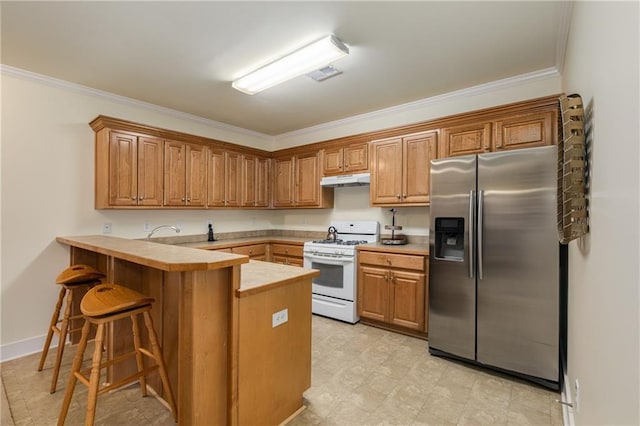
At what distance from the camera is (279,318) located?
1.87 m

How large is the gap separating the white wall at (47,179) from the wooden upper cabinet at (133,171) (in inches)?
9.7

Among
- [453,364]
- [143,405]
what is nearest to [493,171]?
[453,364]

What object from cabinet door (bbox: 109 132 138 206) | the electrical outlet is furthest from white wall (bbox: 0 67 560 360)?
the electrical outlet

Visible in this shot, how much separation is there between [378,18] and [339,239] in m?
2.82

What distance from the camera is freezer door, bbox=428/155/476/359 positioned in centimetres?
264

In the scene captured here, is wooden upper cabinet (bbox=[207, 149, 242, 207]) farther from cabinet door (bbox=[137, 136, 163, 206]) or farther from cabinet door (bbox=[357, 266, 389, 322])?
cabinet door (bbox=[357, 266, 389, 322])

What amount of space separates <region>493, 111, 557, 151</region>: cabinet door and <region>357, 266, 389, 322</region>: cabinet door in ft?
5.68

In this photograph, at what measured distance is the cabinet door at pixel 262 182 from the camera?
4.74 metres

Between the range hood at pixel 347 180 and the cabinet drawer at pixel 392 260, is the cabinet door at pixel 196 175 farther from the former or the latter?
the cabinet drawer at pixel 392 260

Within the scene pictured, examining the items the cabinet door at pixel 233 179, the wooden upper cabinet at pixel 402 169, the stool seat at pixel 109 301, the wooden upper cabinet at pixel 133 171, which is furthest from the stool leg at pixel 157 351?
the wooden upper cabinet at pixel 402 169

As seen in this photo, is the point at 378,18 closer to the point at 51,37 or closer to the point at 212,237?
the point at 51,37

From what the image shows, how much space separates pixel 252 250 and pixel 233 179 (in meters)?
1.04

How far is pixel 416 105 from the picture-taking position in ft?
12.2

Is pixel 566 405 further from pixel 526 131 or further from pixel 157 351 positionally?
pixel 157 351
